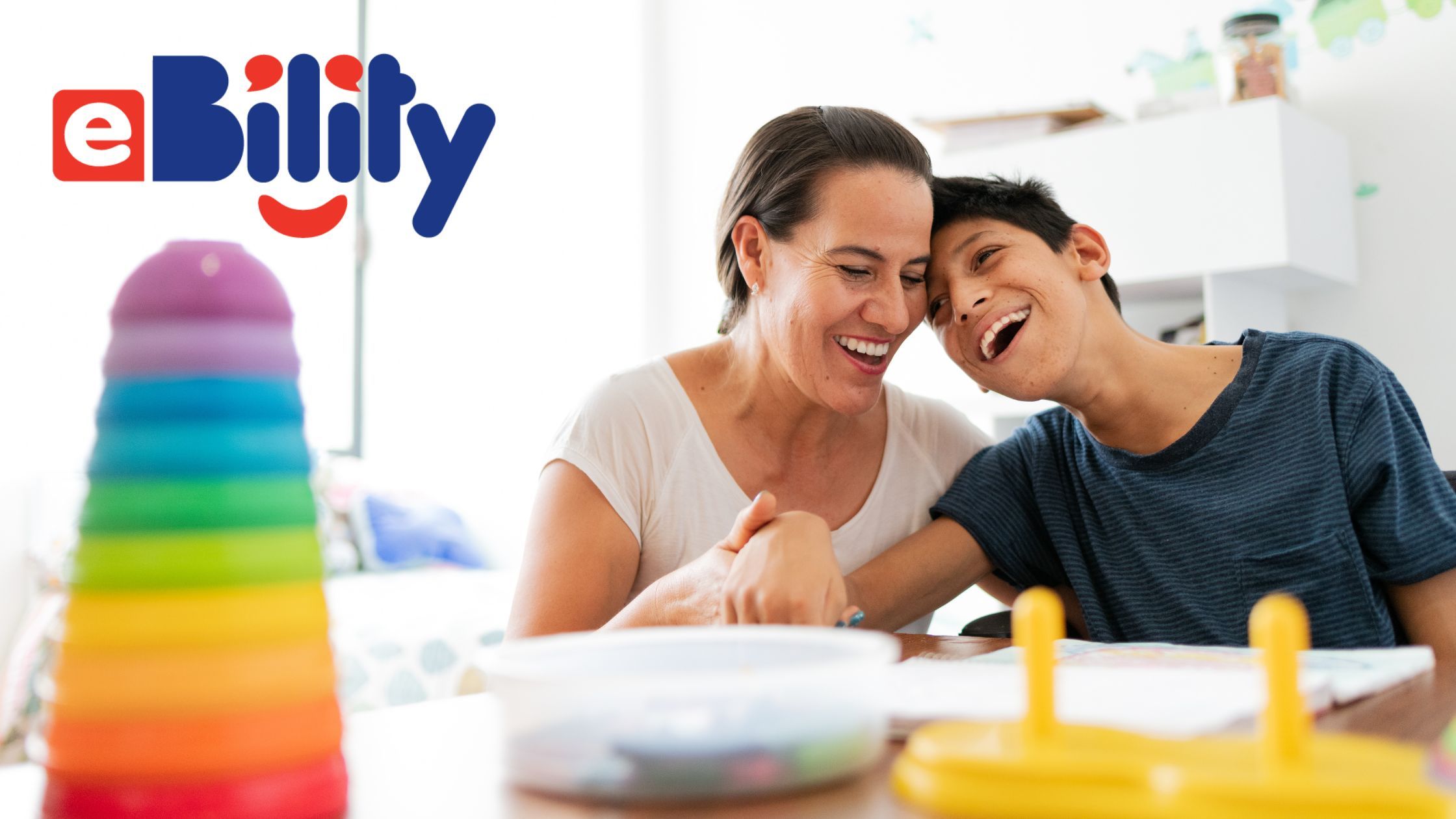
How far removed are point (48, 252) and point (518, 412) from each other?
5.29ft

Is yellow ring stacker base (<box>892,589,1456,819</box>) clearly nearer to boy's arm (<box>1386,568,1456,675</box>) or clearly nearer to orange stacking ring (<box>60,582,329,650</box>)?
orange stacking ring (<box>60,582,329,650</box>)

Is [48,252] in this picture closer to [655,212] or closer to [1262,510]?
[655,212]

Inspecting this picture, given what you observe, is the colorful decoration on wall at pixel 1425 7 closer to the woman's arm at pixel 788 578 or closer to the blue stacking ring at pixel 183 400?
the woman's arm at pixel 788 578

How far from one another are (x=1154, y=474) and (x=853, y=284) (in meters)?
0.41

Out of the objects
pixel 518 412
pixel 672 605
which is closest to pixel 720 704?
pixel 672 605

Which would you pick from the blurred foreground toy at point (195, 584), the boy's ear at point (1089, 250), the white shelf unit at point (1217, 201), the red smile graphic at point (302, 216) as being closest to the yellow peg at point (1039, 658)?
the blurred foreground toy at point (195, 584)

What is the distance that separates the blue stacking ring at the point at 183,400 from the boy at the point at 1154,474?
2.68ft

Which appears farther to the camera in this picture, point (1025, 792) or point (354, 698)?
point (354, 698)

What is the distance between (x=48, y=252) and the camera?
3.42 meters

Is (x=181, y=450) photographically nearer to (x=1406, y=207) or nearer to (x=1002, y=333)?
(x=1002, y=333)

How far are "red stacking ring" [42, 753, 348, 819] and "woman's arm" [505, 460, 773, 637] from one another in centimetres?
60

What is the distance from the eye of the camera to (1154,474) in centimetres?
130

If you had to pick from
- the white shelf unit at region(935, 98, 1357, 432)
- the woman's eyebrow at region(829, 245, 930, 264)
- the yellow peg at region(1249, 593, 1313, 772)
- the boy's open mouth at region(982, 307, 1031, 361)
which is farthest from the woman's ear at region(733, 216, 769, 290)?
the white shelf unit at region(935, 98, 1357, 432)

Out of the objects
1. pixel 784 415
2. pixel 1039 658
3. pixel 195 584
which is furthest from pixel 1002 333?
pixel 195 584
